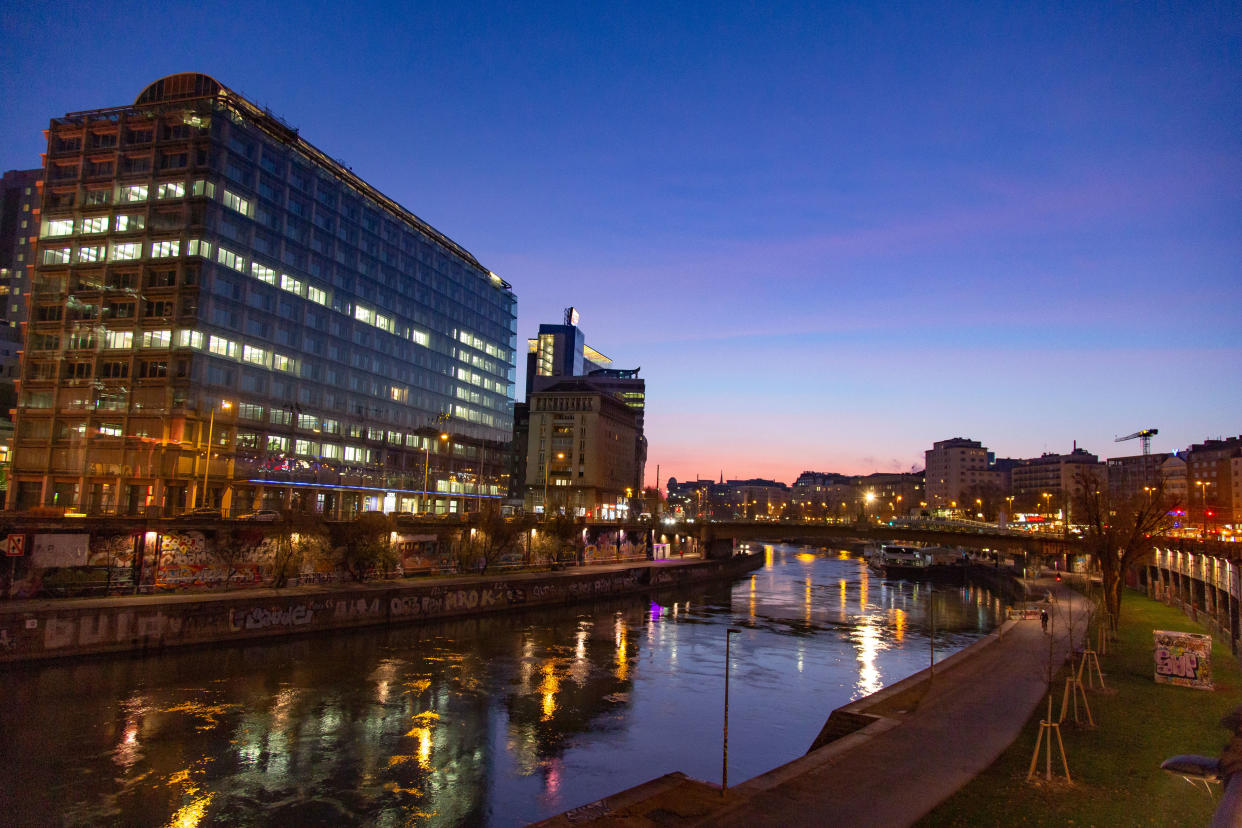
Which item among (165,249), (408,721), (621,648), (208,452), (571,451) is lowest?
(621,648)

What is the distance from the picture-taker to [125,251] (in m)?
94.9

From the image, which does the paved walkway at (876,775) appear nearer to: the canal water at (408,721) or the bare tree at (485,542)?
the canal water at (408,721)

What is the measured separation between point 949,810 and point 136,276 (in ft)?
343

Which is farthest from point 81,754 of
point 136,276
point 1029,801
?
point 136,276

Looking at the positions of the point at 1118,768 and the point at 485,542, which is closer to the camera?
the point at 1118,768

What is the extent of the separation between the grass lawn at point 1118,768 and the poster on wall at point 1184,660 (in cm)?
38

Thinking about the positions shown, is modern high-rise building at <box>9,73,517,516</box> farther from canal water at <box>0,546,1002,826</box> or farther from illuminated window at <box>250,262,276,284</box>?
canal water at <box>0,546,1002,826</box>

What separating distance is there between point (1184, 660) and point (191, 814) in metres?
37.0

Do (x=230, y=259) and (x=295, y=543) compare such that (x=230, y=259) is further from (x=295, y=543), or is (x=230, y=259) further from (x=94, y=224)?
(x=295, y=543)

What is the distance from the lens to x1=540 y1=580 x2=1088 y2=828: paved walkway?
1812 centimetres

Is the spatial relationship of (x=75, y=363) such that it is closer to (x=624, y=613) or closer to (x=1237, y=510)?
(x=624, y=613)

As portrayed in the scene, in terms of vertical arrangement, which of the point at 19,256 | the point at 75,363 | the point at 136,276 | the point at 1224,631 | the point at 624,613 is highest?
the point at 19,256

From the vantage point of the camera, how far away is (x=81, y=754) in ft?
91.8

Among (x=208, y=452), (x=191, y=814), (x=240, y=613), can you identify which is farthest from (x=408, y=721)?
(x=208, y=452)
